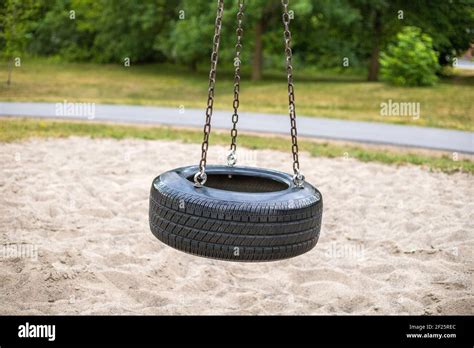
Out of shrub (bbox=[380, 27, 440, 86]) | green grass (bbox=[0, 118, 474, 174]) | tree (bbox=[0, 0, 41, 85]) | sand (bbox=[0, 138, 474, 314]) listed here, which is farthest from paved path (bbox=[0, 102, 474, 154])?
shrub (bbox=[380, 27, 440, 86])

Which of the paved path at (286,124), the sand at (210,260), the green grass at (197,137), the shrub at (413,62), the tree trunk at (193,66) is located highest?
the shrub at (413,62)

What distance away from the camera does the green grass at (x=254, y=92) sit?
540 inches

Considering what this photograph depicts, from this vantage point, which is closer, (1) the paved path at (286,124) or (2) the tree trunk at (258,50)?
(1) the paved path at (286,124)

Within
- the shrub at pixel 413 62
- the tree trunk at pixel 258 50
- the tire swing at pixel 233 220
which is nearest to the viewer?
the tire swing at pixel 233 220

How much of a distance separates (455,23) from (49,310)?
16641mm

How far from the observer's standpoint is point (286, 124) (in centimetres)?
1167

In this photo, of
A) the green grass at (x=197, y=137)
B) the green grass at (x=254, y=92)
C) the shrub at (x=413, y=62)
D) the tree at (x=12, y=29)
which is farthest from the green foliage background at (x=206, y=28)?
the green grass at (x=197, y=137)

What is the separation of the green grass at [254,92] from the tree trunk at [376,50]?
492mm

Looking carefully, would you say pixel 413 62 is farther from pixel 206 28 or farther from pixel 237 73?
pixel 237 73

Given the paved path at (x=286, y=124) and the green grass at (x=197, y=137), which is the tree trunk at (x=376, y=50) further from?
the green grass at (x=197, y=137)

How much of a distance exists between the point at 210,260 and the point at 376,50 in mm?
16197

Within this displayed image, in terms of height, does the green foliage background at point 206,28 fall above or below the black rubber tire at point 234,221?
above

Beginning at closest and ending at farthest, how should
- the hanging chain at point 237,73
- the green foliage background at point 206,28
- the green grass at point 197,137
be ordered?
the hanging chain at point 237,73
the green grass at point 197,137
the green foliage background at point 206,28

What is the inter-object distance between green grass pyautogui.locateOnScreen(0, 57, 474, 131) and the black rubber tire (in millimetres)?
8591
